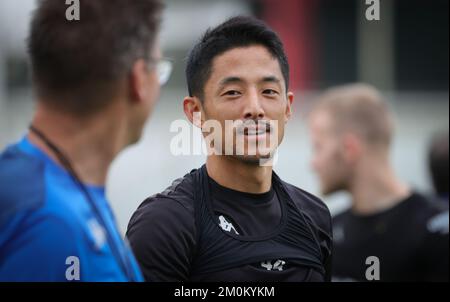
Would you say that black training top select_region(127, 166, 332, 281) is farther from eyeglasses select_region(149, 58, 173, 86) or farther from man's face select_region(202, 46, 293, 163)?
eyeglasses select_region(149, 58, 173, 86)

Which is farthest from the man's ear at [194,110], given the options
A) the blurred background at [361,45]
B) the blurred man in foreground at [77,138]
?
the blurred background at [361,45]

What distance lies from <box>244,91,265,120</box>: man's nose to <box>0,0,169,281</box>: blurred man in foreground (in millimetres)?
278

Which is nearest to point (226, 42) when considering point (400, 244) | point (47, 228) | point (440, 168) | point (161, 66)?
point (161, 66)

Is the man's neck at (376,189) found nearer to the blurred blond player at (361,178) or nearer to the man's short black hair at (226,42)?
the blurred blond player at (361,178)

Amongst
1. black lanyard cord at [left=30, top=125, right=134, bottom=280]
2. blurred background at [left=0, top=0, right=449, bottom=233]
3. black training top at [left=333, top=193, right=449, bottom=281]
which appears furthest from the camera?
blurred background at [left=0, top=0, right=449, bottom=233]

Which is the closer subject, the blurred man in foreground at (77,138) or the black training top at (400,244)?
the blurred man in foreground at (77,138)

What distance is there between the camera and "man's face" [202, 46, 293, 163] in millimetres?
1962

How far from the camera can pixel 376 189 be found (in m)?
4.23

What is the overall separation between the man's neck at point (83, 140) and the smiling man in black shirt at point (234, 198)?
0.28 meters

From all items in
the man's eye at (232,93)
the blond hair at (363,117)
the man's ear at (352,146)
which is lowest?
the man's eye at (232,93)

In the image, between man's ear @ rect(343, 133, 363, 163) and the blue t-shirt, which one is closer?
the blue t-shirt

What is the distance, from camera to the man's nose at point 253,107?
6.40ft

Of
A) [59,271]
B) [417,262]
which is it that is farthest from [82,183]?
[417,262]

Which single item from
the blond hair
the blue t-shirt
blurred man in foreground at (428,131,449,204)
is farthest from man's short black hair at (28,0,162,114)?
blurred man in foreground at (428,131,449,204)
